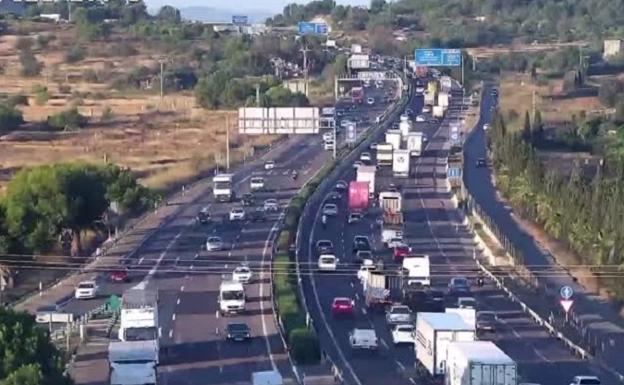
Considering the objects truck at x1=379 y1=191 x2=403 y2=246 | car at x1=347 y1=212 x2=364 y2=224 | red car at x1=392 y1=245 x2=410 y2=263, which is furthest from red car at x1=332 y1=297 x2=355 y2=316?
car at x1=347 y1=212 x2=364 y2=224

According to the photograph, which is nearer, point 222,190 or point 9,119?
point 222,190

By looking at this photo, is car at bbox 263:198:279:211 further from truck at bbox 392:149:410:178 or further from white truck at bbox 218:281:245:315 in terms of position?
white truck at bbox 218:281:245:315

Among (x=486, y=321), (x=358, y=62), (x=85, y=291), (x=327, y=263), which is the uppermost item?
(x=486, y=321)

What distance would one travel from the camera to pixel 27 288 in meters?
39.2

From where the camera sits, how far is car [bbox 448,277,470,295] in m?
37.9

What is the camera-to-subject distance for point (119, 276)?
39.3 m

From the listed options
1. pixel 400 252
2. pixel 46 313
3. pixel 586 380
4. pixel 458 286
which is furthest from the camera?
pixel 400 252

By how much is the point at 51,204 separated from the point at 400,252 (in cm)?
903

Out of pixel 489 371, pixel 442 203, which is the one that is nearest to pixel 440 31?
pixel 442 203

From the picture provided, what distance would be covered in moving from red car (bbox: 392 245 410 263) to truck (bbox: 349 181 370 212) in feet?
33.0

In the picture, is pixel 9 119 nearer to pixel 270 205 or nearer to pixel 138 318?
pixel 270 205

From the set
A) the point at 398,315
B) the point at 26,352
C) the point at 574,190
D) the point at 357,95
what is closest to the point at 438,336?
the point at 398,315

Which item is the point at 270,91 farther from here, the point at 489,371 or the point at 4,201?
the point at 489,371

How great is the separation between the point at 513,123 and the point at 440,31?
76.8 metres
